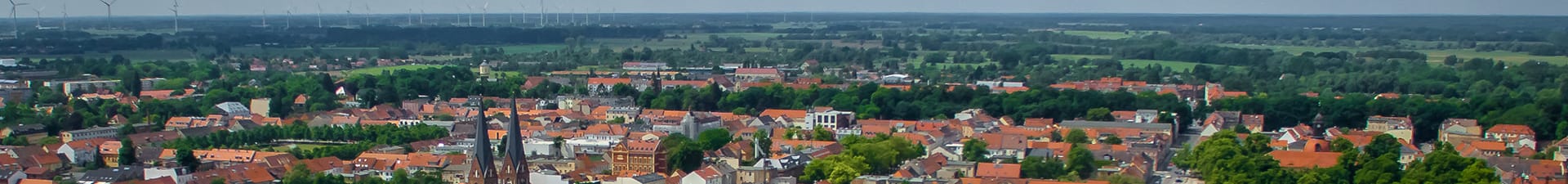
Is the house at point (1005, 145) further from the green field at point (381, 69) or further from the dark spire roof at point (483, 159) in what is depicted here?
the green field at point (381, 69)

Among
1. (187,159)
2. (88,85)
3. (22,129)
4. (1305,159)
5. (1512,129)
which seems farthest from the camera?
(88,85)

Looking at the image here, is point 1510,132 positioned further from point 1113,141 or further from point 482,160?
point 482,160

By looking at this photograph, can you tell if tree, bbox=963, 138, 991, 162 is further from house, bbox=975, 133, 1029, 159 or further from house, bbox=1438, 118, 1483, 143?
house, bbox=1438, 118, 1483, 143

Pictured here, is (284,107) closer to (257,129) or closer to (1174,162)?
(257,129)

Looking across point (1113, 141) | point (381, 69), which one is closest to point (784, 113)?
point (1113, 141)

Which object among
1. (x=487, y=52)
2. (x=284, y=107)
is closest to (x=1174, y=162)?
(x=284, y=107)
